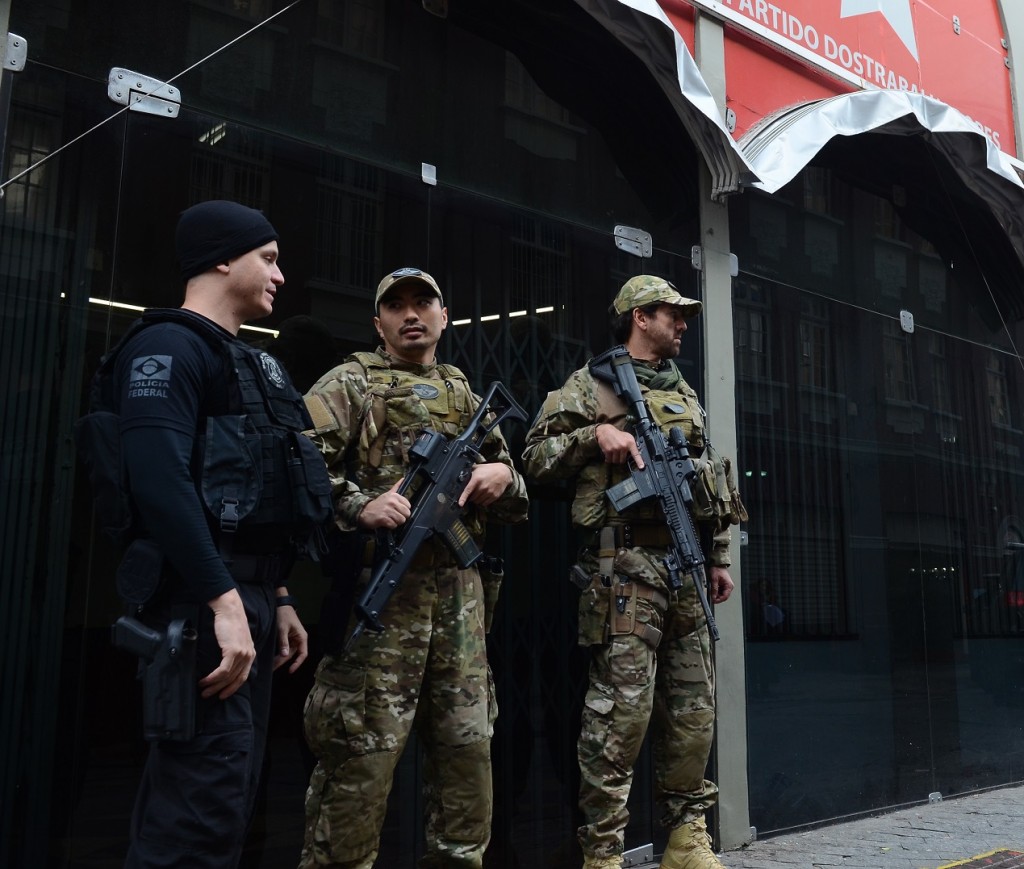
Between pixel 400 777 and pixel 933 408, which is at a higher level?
pixel 933 408

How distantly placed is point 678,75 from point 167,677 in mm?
3366

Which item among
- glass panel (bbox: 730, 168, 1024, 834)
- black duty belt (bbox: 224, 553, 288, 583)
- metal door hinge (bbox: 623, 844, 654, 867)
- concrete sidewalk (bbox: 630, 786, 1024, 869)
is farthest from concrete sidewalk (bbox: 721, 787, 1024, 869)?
black duty belt (bbox: 224, 553, 288, 583)

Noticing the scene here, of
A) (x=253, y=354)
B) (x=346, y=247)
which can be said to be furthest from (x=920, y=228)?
(x=253, y=354)

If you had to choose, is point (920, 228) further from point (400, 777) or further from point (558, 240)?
point (400, 777)

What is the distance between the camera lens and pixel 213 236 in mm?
2426

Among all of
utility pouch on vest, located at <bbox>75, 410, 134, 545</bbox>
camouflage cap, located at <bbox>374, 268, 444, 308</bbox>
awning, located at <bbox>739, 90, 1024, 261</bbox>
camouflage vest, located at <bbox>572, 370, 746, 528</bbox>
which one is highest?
awning, located at <bbox>739, 90, 1024, 261</bbox>

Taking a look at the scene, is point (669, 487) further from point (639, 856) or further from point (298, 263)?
point (639, 856)

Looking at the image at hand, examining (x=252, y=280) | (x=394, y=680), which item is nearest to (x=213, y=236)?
(x=252, y=280)

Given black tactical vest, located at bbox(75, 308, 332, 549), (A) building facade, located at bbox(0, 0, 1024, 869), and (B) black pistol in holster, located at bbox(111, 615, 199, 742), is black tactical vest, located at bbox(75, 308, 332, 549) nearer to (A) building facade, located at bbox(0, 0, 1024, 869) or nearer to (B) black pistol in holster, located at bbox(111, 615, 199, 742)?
(B) black pistol in holster, located at bbox(111, 615, 199, 742)

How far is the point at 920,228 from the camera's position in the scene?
648 centimetres

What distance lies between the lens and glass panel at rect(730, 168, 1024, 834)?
205 inches

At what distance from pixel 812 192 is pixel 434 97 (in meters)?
2.47

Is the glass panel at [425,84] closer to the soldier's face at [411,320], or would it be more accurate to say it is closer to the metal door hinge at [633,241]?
the metal door hinge at [633,241]

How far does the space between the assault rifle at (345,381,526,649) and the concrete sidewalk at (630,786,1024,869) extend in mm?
1971
